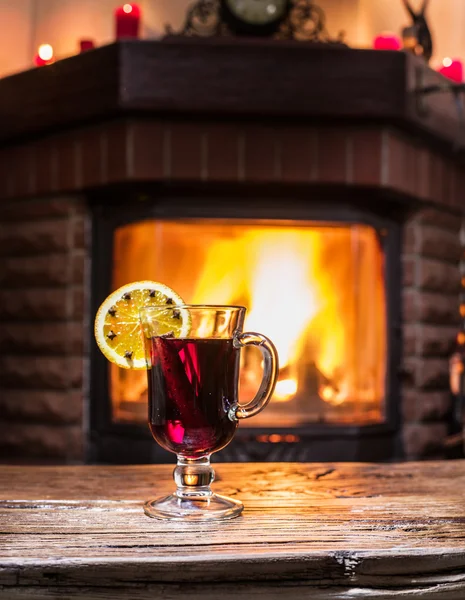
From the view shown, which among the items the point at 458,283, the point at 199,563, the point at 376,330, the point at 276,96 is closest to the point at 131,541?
the point at 199,563

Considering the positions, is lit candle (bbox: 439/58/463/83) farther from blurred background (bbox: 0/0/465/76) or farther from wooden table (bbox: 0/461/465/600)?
wooden table (bbox: 0/461/465/600)

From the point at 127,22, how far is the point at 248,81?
509 mm

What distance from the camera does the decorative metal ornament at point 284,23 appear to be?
290cm

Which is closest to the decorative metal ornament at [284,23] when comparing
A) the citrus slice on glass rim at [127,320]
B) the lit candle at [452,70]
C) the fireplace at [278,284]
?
the lit candle at [452,70]

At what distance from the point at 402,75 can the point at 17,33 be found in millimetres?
1482

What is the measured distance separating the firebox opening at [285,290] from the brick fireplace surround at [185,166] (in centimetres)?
16

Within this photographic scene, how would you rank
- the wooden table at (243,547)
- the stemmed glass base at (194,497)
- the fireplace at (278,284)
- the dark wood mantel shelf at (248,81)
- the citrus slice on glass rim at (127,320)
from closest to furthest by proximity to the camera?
the wooden table at (243,547) < the stemmed glass base at (194,497) < the citrus slice on glass rim at (127,320) < the dark wood mantel shelf at (248,81) < the fireplace at (278,284)

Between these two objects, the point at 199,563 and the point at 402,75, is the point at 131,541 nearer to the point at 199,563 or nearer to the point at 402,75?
the point at 199,563

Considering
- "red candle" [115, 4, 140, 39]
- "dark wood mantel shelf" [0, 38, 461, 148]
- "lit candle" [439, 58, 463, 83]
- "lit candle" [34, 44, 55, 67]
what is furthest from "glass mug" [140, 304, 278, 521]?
"lit candle" [439, 58, 463, 83]

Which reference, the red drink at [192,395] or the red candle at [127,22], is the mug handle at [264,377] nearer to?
the red drink at [192,395]

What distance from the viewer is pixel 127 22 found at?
9.33 feet

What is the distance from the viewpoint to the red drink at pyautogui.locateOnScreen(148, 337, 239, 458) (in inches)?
32.5

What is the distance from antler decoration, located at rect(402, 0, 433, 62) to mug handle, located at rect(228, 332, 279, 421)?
7.92ft

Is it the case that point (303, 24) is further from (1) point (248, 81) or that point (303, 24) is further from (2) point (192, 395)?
(2) point (192, 395)
